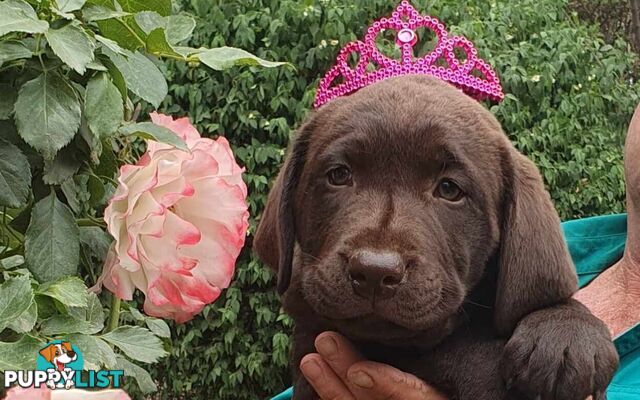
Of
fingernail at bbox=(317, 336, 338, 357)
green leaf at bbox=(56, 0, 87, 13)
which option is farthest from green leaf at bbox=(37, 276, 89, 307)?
fingernail at bbox=(317, 336, 338, 357)

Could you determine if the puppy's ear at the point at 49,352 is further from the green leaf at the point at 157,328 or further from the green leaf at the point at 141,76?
the green leaf at the point at 157,328

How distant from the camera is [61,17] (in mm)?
1128

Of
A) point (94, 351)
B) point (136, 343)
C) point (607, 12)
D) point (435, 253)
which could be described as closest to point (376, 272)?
point (435, 253)

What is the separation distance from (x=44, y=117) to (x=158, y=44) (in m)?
0.21

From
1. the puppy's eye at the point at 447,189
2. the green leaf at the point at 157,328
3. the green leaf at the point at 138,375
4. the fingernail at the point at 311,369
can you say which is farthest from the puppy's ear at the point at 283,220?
the green leaf at the point at 138,375

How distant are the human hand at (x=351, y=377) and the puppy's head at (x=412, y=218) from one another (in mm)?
163

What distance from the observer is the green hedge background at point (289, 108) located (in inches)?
223

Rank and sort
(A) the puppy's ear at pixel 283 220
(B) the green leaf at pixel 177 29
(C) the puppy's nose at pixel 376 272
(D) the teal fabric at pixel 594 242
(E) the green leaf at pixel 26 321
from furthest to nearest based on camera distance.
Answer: (D) the teal fabric at pixel 594 242, (A) the puppy's ear at pixel 283 220, (C) the puppy's nose at pixel 376 272, (B) the green leaf at pixel 177 29, (E) the green leaf at pixel 26 321

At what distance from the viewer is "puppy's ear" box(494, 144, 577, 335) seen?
2.03m

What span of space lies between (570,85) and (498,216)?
4.43m

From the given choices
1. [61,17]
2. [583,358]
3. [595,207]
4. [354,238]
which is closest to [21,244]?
[61,17]

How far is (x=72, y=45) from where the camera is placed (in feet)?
3.55

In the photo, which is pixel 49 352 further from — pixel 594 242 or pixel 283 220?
pixel 594 242

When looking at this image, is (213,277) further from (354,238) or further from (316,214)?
(316,214)
